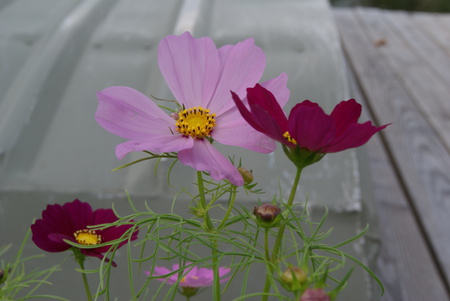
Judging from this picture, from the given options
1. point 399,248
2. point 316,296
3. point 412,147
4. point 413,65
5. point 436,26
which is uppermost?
point 436,26

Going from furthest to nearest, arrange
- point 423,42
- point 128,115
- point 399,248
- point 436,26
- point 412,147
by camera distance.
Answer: point 436,26 < point 423,42 < point 412,147 < point 399,248 < point 128,115

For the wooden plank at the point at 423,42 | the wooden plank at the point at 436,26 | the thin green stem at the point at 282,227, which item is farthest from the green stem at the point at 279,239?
the wooden plank at the point at 436,26

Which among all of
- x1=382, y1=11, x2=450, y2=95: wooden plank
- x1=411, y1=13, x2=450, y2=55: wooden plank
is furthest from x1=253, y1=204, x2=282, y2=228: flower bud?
x1=411, y1=13, x2=450, y2=55: wooden plank

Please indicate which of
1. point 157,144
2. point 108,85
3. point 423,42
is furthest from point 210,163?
point 423,42

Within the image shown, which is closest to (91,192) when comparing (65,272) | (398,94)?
(65,272)

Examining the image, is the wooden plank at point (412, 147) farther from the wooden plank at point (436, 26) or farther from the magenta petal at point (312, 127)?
the magenta petal at point (312, 127)

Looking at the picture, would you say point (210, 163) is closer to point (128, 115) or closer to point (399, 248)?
point (128, 115)

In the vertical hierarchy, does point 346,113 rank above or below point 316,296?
above
